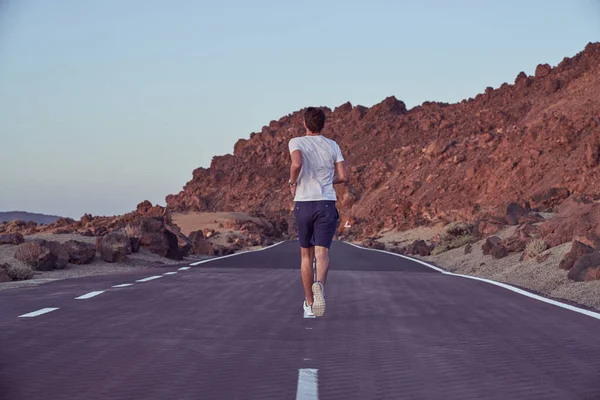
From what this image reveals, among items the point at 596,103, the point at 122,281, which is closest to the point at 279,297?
the point at 122,281

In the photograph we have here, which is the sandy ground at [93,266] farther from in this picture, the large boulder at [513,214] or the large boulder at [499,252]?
the large boulder at [513,214]

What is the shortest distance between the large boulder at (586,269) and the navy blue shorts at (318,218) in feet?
24.6

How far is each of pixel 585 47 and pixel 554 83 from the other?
9605mm

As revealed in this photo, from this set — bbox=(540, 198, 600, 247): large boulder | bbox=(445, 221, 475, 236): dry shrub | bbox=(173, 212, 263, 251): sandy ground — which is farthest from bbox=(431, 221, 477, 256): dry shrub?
bbox=(173, 212, 263, 251): sandy ground

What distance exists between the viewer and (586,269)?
16219 mm

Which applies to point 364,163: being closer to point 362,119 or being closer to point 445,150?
point 362,119

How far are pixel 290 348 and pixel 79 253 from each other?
16.9m

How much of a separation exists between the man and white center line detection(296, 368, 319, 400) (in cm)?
316

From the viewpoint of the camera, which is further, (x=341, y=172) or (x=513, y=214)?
(x=513, y=214)

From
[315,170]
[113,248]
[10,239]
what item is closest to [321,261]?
[315,170]

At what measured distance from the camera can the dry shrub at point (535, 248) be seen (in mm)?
22797

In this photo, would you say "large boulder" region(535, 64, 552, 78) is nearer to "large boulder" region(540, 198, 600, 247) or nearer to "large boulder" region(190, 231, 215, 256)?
"large boulder" region(190, 231, 215, 256)

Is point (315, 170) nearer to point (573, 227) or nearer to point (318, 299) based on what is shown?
point (318, 299)

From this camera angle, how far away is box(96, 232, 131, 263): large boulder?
25078 mm
